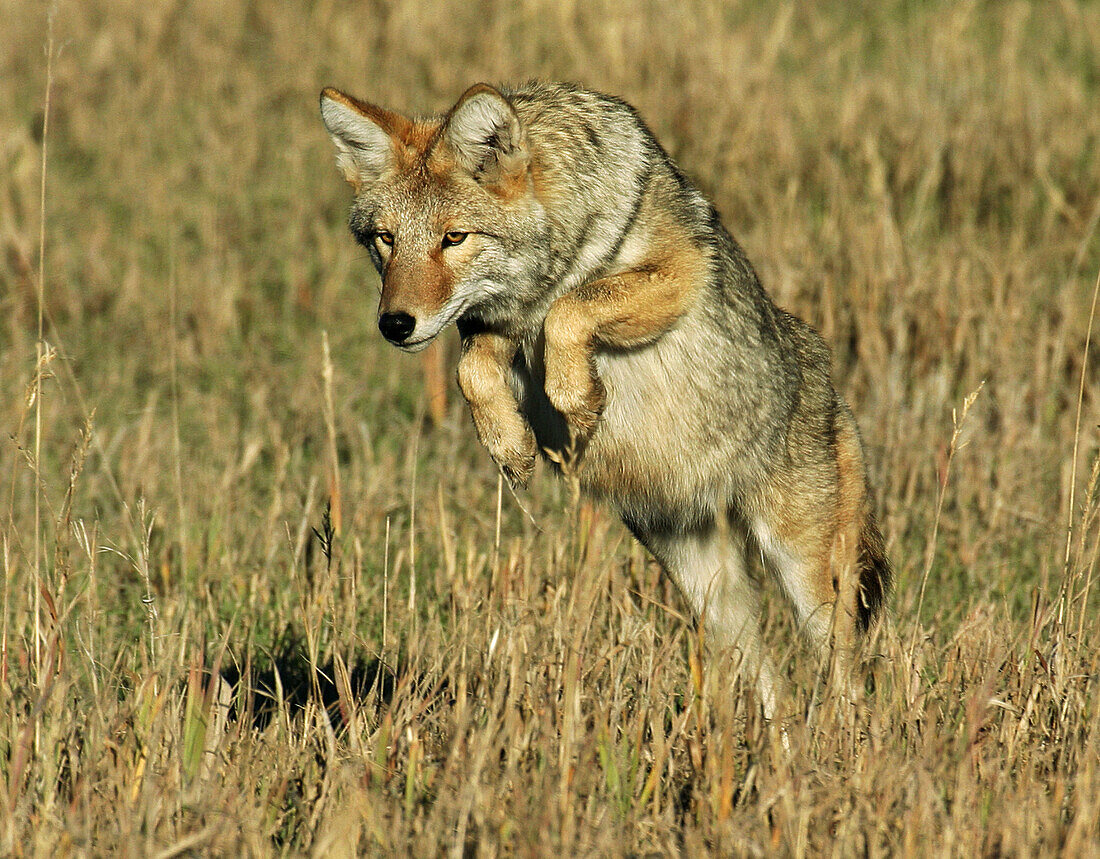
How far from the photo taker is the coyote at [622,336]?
4102mm

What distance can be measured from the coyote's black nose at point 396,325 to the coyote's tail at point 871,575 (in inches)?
75.6

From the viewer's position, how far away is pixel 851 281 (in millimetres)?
7203

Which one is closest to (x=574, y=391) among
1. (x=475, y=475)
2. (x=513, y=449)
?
(x=513, y=449)

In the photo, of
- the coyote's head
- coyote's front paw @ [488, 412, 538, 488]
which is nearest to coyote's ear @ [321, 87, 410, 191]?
the coyote's head

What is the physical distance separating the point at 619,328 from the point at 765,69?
582cm

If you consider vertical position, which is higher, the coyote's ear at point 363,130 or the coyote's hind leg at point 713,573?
the coyote's ear at point 363,130

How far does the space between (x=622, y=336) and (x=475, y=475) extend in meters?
2.42

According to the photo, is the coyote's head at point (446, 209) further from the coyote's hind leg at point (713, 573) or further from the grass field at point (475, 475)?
the coyote's hind leg at point (713, 573)

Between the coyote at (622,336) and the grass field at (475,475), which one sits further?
the coyote at (622,336)

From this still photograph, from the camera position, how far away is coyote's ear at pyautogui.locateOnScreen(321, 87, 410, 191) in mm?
4301

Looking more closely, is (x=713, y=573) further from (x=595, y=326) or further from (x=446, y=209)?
(x=446, y=209)

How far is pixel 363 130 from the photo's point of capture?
4340 mm

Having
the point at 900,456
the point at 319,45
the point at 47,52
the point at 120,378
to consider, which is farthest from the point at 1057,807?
the point at 319,45

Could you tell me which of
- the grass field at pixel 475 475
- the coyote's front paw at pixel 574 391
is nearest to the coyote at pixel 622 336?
the coyote's front paw at pixel 574 391
